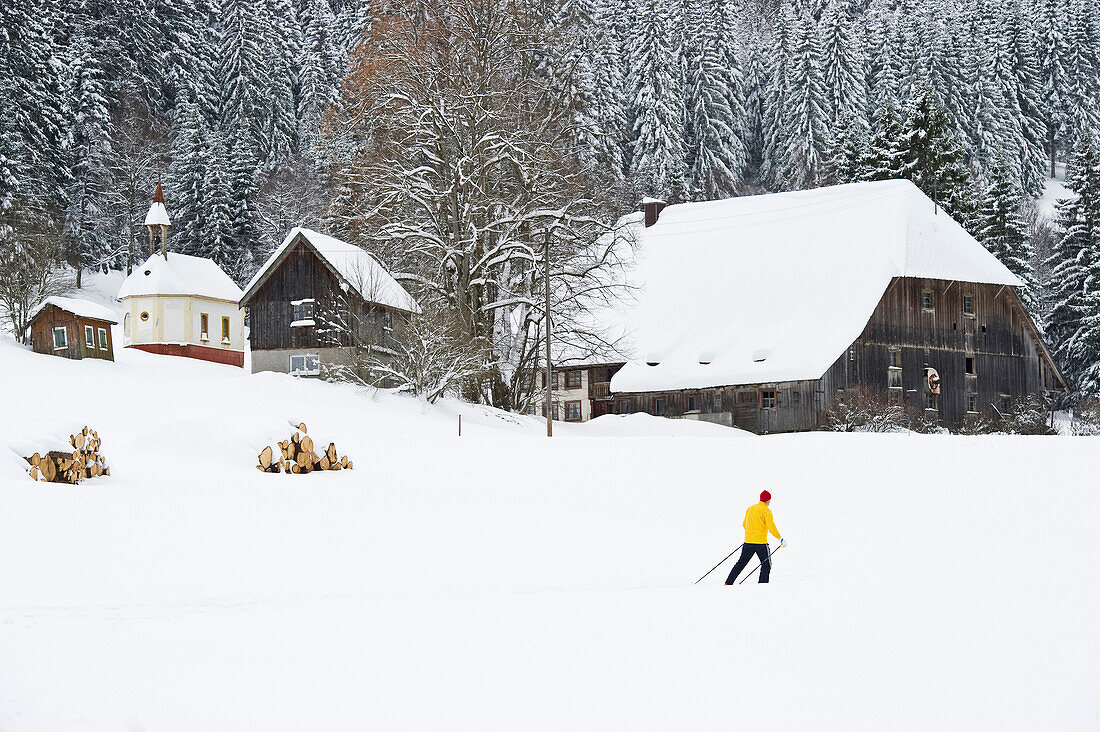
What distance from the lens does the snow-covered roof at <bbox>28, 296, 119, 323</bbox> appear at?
126ft

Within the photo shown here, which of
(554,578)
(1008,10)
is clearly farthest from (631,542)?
(1008,10)

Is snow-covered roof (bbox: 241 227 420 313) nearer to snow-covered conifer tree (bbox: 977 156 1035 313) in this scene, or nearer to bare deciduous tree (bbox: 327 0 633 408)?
bare deciduous tree (bbox: 327 0 633 408)

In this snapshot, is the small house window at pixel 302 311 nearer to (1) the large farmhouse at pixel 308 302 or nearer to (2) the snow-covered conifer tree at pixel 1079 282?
(1) the large farmhouse at pixel 308 302

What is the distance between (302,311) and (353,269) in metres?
3.12

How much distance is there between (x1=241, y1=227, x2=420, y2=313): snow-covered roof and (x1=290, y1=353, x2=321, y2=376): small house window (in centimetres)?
308

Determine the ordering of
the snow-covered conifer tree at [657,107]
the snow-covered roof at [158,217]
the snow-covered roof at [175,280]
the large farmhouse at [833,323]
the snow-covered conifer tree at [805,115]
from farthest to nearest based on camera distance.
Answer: the snow-covered conifer tree at [805,115], the snow-covered conifer tree at [657,107], the snow-covered roof at [158,217], the snow-covered roof at [175,280], the large farmhouse at [833,323]

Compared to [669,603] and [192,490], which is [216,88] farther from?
[669,603]

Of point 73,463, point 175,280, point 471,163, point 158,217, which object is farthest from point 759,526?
point 158,217

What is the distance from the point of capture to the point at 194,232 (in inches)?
2840

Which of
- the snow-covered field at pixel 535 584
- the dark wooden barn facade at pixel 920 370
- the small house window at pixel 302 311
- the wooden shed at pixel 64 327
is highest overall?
the small house window at pixel 302 311

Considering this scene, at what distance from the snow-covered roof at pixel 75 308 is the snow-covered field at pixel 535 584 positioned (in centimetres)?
892

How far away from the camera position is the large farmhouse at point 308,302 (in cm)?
4325

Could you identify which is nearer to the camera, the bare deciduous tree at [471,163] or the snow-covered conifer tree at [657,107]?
the bare deciduous tree at [471,163]

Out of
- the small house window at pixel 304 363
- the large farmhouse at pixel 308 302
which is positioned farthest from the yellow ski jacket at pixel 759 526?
the small house window at pixel 304 363
